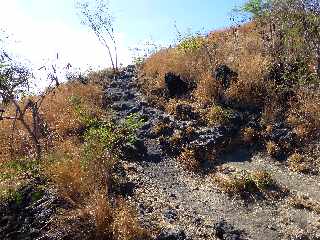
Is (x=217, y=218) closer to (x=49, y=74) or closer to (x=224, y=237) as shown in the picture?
(x=224, y=237)

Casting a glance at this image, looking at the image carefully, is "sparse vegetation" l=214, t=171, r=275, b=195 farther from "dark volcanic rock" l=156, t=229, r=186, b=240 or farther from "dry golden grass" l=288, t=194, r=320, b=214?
"dark volcanic rock" l=156, t=229, r=186, b=240

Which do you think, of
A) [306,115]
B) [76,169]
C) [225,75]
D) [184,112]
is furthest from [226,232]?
[225,75]

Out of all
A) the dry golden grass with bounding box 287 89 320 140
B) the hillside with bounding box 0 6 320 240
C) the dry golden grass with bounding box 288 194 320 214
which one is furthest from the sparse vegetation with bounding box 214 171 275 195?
the dry golden grass with bounding box 287 89 320 140

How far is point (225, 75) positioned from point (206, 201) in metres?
4.99

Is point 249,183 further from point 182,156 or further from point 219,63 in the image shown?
point 219,63

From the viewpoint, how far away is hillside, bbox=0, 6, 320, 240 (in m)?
10.5

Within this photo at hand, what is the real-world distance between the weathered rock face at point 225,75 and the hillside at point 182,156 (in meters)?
0.04

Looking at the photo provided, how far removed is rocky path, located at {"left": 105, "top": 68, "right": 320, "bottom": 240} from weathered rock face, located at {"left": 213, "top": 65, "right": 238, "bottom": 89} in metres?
1.67

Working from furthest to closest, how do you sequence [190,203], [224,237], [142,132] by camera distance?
[142,132], [190,203], [224,237]

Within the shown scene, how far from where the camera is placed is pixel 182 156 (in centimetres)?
1339

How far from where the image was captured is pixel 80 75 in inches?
819

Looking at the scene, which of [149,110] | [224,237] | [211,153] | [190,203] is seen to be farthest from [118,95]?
[224,237]

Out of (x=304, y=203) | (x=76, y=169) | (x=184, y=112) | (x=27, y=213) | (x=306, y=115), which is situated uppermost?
(x=184, y=112)

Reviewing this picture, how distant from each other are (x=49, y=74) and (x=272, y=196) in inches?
339
